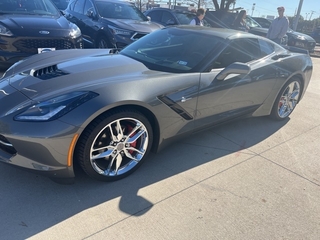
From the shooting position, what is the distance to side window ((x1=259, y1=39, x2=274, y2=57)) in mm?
3652

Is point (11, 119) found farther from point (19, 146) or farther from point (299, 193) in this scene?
point (299, 193)

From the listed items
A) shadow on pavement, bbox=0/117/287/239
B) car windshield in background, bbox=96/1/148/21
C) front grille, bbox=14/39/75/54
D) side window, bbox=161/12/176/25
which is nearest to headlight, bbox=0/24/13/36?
Result: front grille, bbox=14/39/75/54

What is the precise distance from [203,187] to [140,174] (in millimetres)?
606

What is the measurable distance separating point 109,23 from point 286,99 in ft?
14.0

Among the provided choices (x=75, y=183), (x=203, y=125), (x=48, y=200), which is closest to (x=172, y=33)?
(x=203, y=125)


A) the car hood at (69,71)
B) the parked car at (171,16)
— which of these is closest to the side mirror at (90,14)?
the parked car at (171,16)

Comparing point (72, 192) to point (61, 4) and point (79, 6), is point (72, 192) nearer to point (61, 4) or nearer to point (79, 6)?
point (79, 6)

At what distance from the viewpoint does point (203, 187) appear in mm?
2453

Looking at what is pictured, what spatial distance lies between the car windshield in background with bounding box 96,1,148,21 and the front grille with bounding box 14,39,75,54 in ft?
6.88

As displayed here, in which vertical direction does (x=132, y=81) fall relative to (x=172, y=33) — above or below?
below

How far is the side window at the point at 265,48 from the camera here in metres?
3.65

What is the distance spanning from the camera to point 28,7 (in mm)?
5332

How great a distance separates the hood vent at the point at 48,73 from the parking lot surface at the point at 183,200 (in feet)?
2.95

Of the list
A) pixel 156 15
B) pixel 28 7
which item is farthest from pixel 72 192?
pixel 156 15
